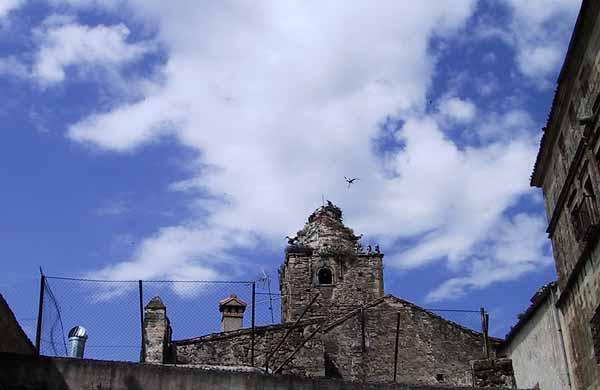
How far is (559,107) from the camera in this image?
1308 cm

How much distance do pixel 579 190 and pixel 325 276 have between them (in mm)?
18527

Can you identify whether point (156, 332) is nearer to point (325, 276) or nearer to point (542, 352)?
point (325, 276)

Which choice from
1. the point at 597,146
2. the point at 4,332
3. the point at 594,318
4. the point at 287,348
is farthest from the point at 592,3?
the point at 287,348

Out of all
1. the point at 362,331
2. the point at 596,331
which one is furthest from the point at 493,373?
the point at 362,331

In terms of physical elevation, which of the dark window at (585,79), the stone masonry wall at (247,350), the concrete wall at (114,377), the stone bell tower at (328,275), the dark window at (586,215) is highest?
the stone bell tower at (328,275)

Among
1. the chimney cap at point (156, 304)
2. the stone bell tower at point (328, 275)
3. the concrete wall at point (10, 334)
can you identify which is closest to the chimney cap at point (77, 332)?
the concrete wall at point (10, 334)

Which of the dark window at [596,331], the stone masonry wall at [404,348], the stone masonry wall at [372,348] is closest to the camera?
the dark window at [596,331]

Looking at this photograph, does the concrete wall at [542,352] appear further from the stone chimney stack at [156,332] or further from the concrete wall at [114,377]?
the stone chimney stack at [156,332]

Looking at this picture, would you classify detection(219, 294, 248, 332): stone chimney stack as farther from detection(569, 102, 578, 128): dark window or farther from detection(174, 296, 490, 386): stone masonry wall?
detection(569, 102, 578, 128): dark window

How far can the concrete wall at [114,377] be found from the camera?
9.86 metres

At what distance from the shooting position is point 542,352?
14906 millimetres

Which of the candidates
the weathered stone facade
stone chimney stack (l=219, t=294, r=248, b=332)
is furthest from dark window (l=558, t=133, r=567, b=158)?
stone chimney stack (l=219, t=294, r=248, b=332)

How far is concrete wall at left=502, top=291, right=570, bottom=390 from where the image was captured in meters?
13.8

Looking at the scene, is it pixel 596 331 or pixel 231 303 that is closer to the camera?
pixel 596 331
